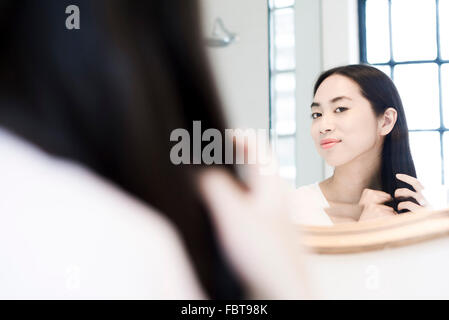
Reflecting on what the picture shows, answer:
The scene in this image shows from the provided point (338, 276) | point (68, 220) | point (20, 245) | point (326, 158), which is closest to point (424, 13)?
point (326, 158)

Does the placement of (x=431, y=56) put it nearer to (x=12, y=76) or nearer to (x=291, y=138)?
(x=291, y=138)

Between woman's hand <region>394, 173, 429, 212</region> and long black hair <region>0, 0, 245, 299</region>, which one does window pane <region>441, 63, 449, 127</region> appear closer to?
woman's hand <region>394, 173, 429, 212</region>

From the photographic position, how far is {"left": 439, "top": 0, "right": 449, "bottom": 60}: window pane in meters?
0.83

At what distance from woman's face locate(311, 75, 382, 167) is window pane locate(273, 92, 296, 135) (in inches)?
1.5

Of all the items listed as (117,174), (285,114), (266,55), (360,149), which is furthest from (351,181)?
(117,174)

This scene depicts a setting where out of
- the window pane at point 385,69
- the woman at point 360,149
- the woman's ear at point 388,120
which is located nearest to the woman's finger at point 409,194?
the woman at point 360,149

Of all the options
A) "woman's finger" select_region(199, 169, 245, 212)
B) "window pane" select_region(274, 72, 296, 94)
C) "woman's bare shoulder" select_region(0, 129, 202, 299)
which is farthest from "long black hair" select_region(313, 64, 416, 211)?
"woman's bare shoulder" select_region(0, 129, 202, 299)

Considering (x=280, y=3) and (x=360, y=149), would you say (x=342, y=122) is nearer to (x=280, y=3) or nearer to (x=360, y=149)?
(x=360, y=149)

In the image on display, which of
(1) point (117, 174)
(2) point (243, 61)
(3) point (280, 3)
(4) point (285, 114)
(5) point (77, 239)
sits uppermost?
(3) point (280, 3)

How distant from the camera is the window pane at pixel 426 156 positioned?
0.80 metres

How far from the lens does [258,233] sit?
0.83 m

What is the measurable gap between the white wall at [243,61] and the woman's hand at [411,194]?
259mm

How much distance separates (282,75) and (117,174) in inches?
14.3

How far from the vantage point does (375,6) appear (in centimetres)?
84
